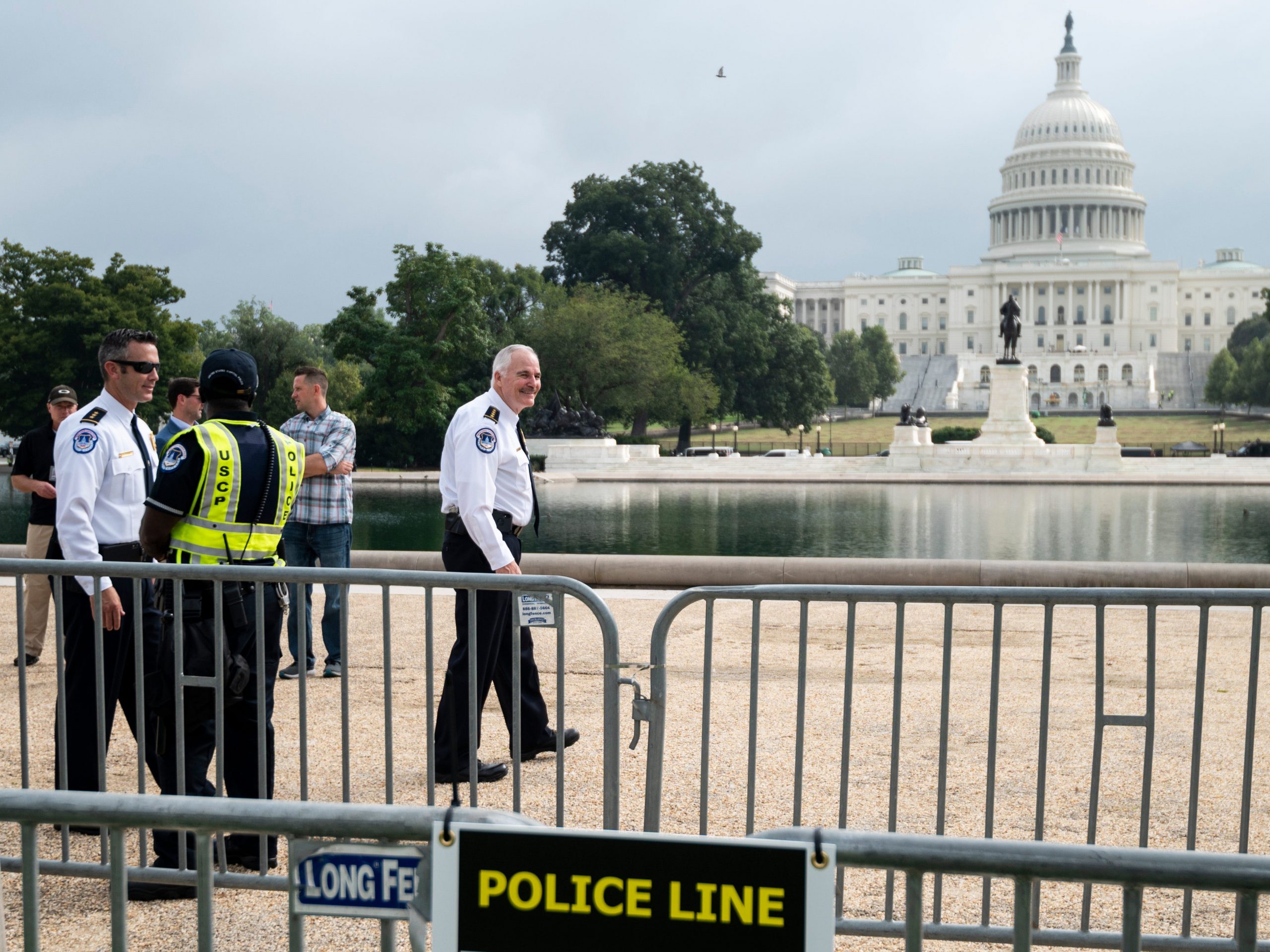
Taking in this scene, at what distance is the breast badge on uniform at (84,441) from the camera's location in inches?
189

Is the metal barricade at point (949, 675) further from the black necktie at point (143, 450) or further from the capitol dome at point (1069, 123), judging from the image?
the capitol dome at point (1069, 123)

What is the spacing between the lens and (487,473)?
533 centimetres

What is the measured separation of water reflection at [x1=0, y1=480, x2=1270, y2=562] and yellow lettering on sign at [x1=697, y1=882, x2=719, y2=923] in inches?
622

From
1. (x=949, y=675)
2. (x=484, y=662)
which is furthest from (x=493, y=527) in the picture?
(x=949, y=675)

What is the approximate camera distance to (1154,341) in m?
135

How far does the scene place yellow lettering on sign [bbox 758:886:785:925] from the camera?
1.73m

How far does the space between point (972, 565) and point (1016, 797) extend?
6.15 m

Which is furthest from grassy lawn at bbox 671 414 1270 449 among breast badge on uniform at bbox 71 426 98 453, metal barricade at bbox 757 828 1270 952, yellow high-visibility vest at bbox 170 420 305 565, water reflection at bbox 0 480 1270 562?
metal barricade at bbox 757 828 1270 952

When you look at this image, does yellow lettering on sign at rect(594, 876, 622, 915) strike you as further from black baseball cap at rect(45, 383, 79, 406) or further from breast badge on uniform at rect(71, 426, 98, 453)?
black baseball cap at rect(45, 383, 79, 406)

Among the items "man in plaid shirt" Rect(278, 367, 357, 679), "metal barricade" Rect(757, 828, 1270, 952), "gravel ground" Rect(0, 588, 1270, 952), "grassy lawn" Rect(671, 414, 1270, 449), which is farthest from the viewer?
"grassy lawn" Rect(671, 414, 1270, 449)

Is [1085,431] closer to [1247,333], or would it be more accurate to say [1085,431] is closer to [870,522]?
[1247,333]

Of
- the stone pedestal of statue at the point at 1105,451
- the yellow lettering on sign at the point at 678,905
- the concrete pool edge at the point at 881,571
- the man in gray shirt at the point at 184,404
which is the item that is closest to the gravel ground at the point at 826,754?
the concrete pool edge at the point at 881,571

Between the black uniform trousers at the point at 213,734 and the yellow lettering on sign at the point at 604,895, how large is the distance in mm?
2707

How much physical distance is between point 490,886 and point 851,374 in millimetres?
98992
